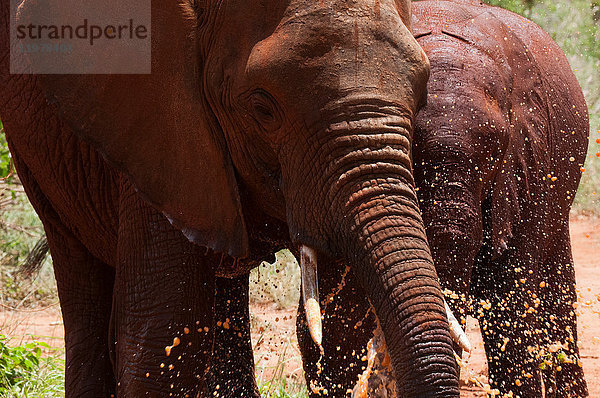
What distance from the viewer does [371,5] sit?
309cm


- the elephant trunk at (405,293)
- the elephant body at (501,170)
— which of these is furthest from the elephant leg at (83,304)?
the elephant trunk at (405,293)

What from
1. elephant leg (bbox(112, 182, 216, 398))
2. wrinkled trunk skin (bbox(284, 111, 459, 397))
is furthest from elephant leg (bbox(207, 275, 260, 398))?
wrinkled trunk skin (bbox(284, 111, 459, 397))

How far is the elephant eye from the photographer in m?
3.13

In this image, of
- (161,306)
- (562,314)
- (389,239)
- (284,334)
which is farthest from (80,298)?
(284,334)

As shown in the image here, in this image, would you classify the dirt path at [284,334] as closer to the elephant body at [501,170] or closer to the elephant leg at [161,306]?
the elephant body at [501,170]

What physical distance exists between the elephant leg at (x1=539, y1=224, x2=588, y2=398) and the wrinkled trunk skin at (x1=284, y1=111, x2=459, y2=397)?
7.22 feet

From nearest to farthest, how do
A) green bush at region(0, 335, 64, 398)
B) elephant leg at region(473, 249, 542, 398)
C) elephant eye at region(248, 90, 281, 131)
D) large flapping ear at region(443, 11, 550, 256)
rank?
elephant eye at region(248, 90, 281, 131)
large flapping ear at region(443, 11, 550, 256)
elephant leg at region(473, 249, 542, 398)
green bush at region(0, 335, 64, 398)

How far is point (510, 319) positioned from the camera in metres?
4.37

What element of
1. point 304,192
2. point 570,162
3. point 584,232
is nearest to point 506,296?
point 570,162

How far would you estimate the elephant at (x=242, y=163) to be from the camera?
115 inches

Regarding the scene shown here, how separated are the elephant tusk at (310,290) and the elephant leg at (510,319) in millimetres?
1266

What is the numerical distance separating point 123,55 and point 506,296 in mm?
1869

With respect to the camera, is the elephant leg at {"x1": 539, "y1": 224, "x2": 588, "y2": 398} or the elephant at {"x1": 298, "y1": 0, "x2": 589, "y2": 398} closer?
the elephant at {"x1": 298, "y1": 0, "x2": 589, "y2": 398}

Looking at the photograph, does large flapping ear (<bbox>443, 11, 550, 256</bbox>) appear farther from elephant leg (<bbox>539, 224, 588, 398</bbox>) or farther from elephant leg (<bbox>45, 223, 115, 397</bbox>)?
elephant leg (<bbox>45, 223, 115, 397</bbox>)
